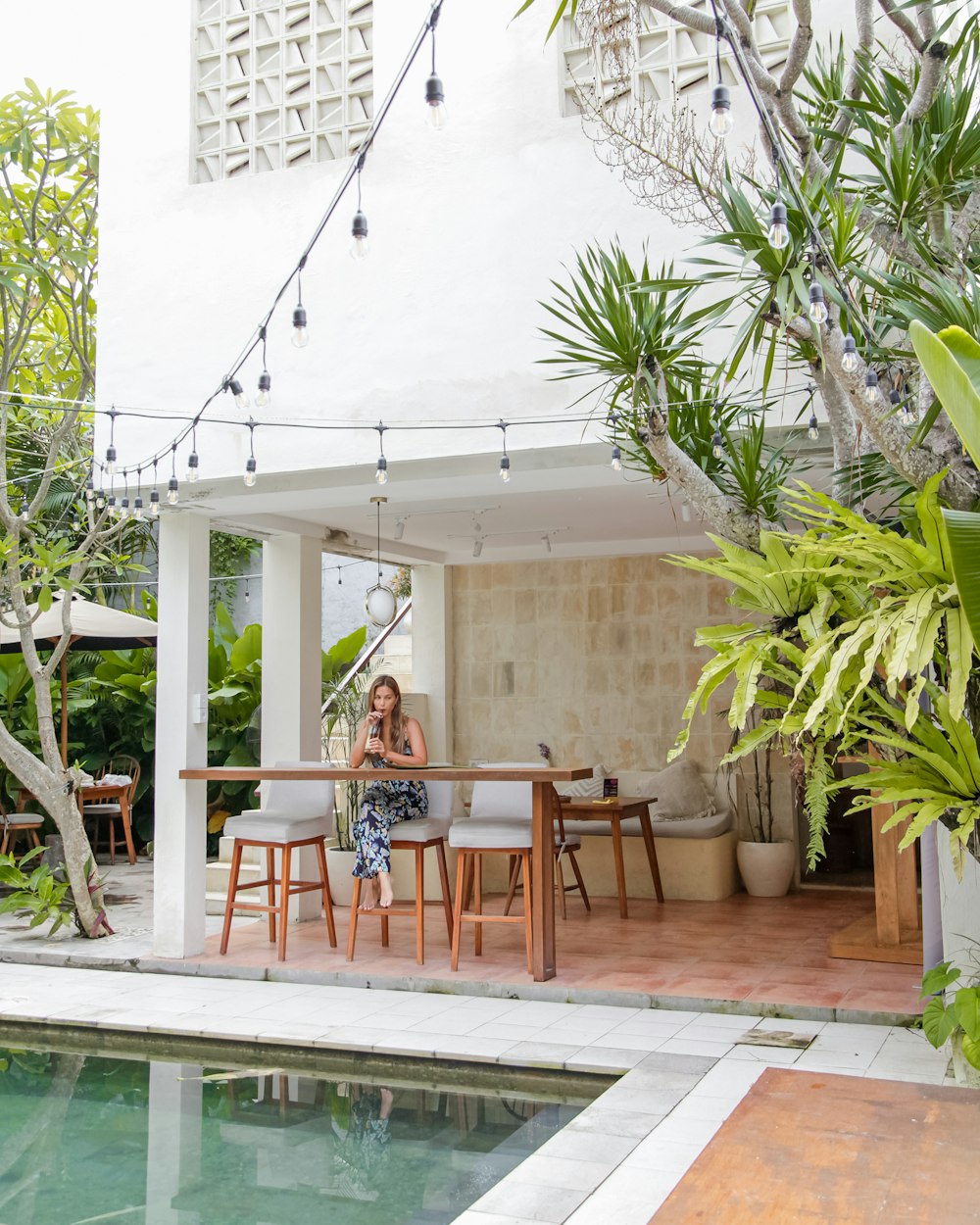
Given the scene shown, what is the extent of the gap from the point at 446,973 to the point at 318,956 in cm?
92

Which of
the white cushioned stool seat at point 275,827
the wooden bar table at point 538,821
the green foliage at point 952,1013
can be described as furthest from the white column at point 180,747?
the green foliage at point 952,1013

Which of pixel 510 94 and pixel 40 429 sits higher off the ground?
pixel 510 94

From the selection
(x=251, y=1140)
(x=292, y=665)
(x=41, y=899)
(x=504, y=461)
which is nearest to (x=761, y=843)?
(x=292, y=665)

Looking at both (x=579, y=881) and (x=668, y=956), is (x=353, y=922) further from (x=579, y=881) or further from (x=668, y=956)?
(x=579, y=881)

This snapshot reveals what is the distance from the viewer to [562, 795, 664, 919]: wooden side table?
7816 millimetres

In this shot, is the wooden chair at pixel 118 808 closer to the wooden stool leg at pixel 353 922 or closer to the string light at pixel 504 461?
the wooden stool leg at pixel 353 922

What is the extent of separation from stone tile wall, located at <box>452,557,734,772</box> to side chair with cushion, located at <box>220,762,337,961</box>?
293 centimetres

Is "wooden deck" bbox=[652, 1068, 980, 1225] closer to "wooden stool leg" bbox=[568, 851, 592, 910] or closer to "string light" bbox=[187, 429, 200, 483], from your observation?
"string light" bbox=[187, 429, 200, 483]

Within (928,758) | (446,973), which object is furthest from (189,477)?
(928,758)

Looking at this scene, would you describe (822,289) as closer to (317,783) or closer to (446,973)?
(446,973)

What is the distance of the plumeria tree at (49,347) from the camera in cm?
733

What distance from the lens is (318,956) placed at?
6.76m

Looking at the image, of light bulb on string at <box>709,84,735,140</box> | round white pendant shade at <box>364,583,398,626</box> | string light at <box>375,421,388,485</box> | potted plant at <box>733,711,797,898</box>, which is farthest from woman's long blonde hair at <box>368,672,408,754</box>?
light bulb on string at <box>709,84,735,140</box>

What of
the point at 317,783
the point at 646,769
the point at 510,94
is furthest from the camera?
the point at 646,769
